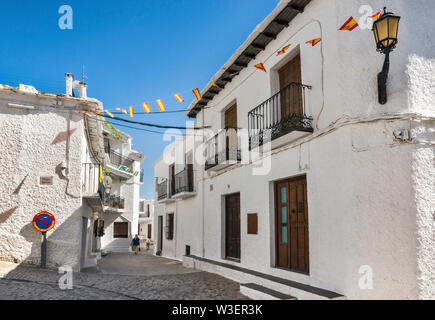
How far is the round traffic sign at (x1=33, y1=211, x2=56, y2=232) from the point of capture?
8.46 metres

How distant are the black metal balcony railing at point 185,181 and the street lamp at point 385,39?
8894mm

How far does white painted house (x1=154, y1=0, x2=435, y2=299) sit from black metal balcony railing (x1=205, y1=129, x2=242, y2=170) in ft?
2.63

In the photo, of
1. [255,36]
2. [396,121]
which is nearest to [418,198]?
[396,121]

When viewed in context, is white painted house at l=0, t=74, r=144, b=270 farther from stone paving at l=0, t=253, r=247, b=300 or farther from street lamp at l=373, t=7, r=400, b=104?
street lamp at l=373, t=7, r=400, b=104

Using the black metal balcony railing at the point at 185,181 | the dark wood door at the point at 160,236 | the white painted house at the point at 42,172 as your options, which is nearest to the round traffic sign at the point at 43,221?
the white painted house at the point at 42,172

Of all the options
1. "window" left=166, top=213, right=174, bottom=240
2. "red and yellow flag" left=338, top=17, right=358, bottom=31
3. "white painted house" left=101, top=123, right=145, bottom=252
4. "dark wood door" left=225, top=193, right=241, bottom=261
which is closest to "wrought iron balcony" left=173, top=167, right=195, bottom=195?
"window" left=166, top=213, right=174, bottom=240

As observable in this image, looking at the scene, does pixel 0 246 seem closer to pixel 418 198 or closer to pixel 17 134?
pixel 17 134

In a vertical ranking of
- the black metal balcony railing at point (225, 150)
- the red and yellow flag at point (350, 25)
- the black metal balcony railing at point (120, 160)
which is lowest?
Answer: the black metal balcony railing at point (225, 150)

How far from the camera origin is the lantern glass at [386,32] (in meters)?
5.11

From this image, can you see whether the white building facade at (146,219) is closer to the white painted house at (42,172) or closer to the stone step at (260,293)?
the white painted house at (42,172)

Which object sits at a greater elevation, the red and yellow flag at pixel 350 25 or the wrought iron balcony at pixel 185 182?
the red and yellow flag at pixel 350 25

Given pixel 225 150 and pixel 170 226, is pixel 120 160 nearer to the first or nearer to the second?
pixel 170 226
